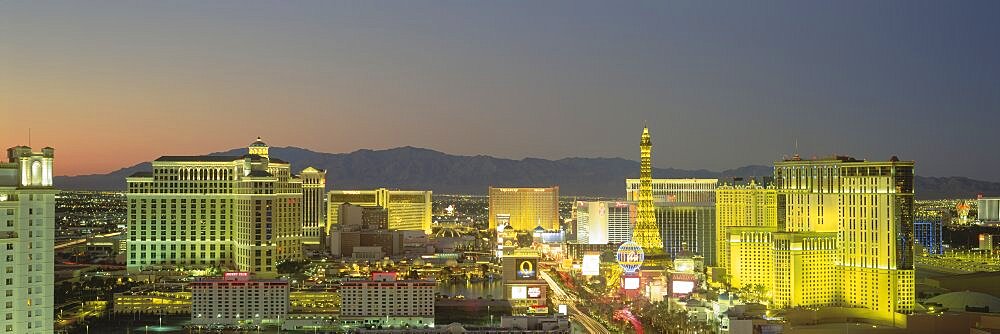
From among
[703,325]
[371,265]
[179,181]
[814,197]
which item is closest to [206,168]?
[179,181]

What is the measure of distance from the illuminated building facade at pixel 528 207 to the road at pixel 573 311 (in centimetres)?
5625

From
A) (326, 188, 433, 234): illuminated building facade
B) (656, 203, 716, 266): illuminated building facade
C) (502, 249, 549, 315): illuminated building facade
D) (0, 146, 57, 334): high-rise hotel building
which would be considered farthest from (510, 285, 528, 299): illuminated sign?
(326, 188, 433, 234): illuminated building facade

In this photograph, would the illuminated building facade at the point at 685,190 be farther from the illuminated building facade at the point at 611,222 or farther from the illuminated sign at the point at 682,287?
the illuminated sign at the point at 682,287

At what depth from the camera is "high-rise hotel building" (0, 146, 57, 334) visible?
2350 cm

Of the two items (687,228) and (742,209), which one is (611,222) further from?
(742,209)

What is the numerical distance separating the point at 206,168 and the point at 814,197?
36.0 m

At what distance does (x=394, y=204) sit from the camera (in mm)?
111500

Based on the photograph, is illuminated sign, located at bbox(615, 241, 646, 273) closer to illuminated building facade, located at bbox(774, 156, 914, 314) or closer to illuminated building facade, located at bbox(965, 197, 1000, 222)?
illuminated building facade, located at bbox(774, 156, 914, 314)

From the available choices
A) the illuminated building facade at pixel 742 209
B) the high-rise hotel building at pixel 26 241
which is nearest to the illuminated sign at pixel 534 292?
the illuminated building facade at pixel 742 209

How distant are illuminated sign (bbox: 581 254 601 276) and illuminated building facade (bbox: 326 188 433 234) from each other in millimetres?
34050

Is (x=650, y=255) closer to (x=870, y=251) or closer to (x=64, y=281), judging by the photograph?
(x=870, y=251)

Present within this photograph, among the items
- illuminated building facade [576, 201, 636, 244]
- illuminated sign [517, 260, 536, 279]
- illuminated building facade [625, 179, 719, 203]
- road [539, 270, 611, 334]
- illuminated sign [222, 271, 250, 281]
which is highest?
illuminated building facade [625, 179, 719, 203]

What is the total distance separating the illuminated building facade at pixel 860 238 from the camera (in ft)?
174

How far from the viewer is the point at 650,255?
67188mm
